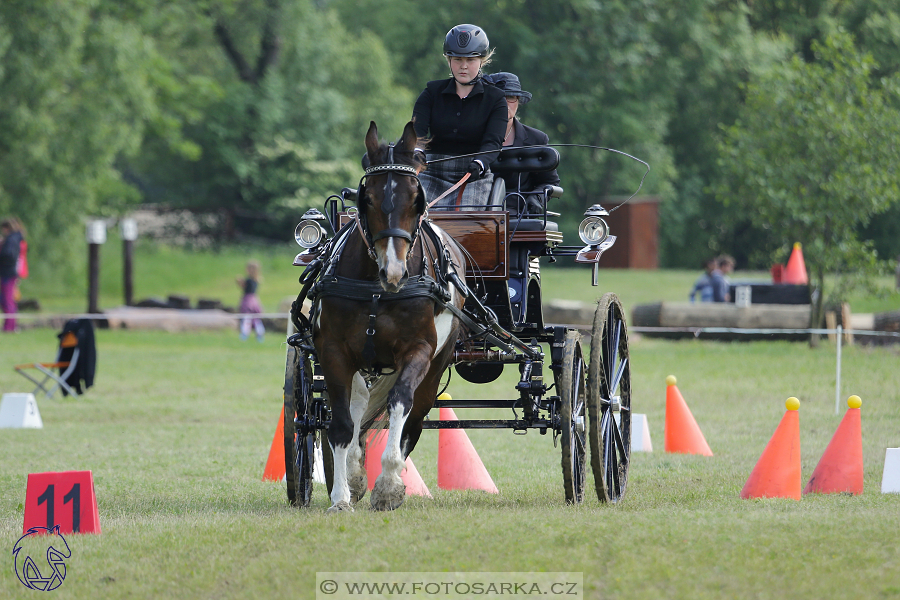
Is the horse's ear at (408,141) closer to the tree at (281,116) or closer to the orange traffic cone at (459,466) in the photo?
the orange traffic cone at (459,466)

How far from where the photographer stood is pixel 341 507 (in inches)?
251

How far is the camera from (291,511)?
6.75 meters

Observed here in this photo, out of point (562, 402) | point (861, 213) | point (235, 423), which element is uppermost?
point (861, 213)

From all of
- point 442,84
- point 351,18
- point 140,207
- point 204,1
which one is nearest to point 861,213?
point 442,84

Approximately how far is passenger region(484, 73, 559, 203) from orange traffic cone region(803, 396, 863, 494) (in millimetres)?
2598

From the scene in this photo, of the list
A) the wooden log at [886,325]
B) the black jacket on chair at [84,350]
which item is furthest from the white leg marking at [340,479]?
the wooden log at [886,325]

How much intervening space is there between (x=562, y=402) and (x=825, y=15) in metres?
36.6

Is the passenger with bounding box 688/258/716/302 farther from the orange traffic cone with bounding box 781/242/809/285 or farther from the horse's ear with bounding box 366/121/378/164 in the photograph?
the horse's ear with bounding box 366/121/378/164

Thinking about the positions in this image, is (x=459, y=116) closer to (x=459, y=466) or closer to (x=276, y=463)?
(x=459, y=466)

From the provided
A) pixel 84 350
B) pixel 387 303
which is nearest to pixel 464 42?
pixel 387 303

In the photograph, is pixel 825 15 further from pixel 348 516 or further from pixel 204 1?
pixel 348 516

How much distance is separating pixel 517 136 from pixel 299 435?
2.72 metres

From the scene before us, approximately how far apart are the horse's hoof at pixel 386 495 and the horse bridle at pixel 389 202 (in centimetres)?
125

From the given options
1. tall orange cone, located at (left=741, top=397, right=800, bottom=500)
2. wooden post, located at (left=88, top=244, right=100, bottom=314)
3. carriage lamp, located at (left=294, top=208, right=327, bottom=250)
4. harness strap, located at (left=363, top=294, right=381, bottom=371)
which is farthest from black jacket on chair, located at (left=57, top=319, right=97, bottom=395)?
wooden post, located at (left=88, top=244, right=100, bottom=314)
